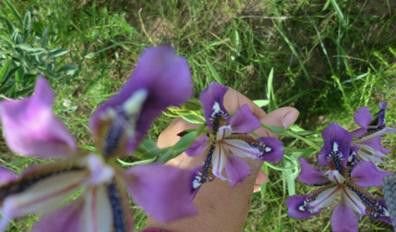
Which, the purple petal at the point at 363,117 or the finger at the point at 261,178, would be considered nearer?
the purple petal at the point at 363,117

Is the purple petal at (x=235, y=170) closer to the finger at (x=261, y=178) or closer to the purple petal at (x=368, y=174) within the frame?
the purple petal at (x=368, y=174)

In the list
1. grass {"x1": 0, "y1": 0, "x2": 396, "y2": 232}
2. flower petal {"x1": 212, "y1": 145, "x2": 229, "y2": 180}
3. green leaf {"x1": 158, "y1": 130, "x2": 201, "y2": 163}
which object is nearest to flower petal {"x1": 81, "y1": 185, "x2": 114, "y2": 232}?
green leaf {"x1": 158, "y1": 130, "x2": 201, "y2": 163}

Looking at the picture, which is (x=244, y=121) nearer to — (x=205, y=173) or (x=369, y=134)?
(x=205, y=173)

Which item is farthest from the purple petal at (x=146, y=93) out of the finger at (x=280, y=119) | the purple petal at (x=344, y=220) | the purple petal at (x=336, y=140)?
the finger at (x=280, y=119)

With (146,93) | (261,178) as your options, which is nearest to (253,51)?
(261,178)

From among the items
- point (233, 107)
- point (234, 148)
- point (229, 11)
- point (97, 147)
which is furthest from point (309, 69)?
point (97, 147)

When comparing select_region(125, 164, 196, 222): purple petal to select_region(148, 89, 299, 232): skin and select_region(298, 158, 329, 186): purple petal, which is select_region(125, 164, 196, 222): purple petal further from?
select_region(148, 89, 299, 232): skin
